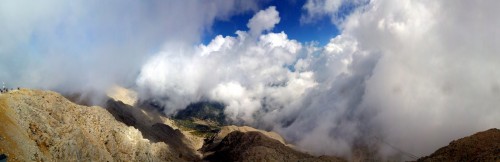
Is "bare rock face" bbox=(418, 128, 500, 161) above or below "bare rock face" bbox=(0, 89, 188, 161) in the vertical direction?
below

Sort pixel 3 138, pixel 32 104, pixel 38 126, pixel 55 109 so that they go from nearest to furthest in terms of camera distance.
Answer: pixel 3 138, pixel 38 126, pixel 32 104, pixel 55 109

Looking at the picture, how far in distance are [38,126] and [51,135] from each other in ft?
21.7

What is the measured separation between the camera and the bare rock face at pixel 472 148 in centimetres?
13379

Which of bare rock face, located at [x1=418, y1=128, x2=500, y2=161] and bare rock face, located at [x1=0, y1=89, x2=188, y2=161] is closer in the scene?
bare rock face, located at [x1=0, y1=89, x2=188, y2=161]

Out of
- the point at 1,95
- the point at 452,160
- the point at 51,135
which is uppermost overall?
the point at 1,95

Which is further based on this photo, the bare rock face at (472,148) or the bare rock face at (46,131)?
the bare rock face at (472,148)

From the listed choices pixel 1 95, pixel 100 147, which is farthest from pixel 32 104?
pixel 100 147

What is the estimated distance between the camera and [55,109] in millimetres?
176250

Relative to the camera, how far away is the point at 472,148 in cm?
14138

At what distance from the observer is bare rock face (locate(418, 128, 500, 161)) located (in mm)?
133788

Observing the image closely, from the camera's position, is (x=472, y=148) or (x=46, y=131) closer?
(x=472, y=148)

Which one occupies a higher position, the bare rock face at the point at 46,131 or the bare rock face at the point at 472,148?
the bare rock face at the point at 46,131

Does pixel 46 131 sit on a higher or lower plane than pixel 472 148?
higher

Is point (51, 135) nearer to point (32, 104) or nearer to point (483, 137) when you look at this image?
point (32, 104)
